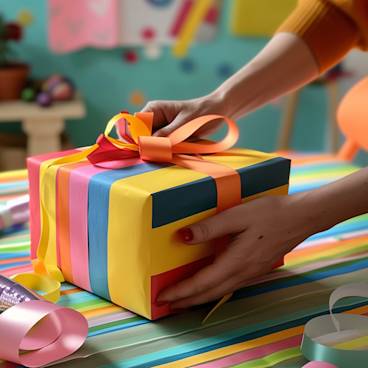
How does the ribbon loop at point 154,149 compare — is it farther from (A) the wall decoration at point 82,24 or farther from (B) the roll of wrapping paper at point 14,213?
(A) the wall decoration at point 82,24

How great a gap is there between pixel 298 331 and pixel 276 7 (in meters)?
2.10

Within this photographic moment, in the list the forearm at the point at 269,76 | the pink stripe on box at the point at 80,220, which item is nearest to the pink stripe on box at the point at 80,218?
the pink stripe on box at the point at 80,220

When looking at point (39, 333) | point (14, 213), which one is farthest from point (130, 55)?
point (39, 333)

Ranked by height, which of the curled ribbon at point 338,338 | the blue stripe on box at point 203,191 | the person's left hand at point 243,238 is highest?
the blue stripe on box at point 203,191

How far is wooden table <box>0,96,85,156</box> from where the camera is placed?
7.73 ft

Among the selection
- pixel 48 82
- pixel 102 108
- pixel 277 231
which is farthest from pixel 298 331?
pixel 102 108

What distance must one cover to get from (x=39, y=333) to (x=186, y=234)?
0.68ft

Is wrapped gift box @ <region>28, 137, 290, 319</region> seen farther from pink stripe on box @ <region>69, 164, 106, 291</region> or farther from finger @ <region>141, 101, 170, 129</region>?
finger @ <region>141, 101, 170, 129</region>

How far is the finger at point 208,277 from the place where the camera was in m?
0.83

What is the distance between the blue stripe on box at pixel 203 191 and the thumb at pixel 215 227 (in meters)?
0.02

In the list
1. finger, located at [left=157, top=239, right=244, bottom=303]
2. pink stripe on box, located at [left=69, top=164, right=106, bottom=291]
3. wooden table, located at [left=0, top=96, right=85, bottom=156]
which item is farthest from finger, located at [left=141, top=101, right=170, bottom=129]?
wooden table, located at [left=0, top=96, right=85, bottom=156]

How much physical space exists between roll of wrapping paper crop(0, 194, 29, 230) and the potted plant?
1.36 m

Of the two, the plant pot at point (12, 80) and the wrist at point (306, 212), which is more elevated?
the wrist at point (306, 212)

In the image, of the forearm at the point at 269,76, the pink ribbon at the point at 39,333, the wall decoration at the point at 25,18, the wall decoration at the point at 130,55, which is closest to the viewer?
the pink ribbon at the point at 39,333
